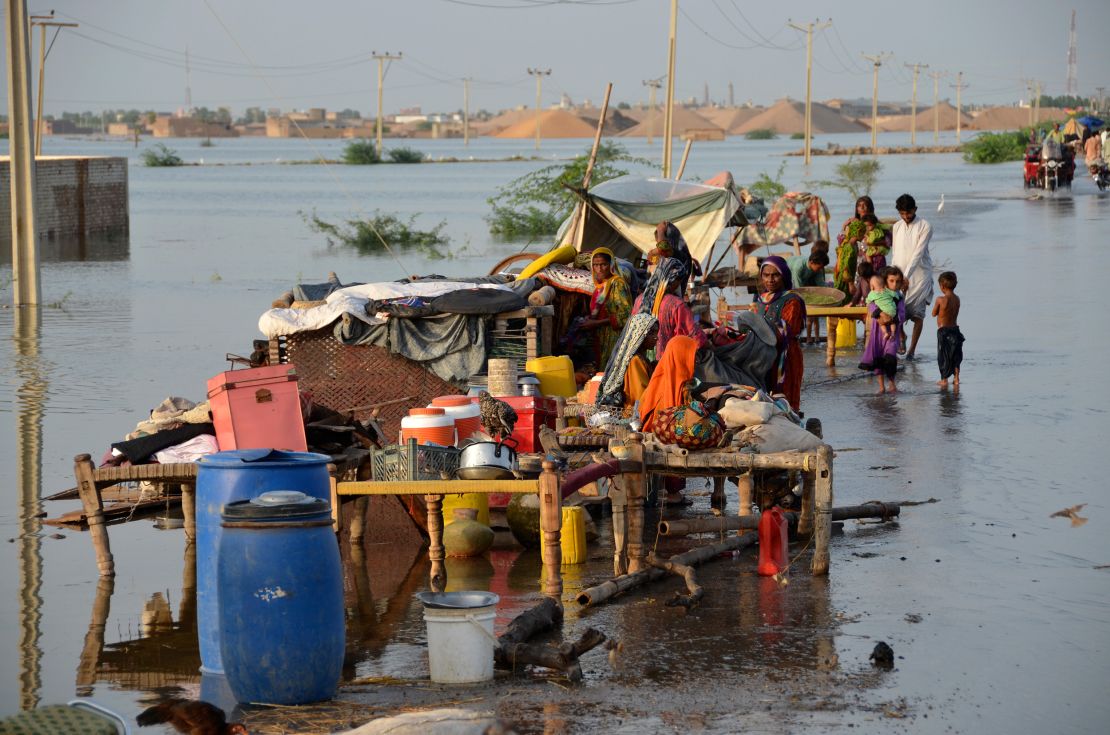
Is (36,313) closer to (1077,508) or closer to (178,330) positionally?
(178,330)

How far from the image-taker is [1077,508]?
29.6 feet

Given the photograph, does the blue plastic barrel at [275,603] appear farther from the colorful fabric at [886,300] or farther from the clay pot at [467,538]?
the colorful fabric at [886,300]

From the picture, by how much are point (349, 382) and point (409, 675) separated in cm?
532

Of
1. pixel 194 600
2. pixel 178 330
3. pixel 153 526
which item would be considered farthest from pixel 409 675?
pixel 178 330

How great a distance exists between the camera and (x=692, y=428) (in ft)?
24.9

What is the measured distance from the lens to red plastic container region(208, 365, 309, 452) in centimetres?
796

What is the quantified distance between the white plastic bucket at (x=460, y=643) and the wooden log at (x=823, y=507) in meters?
2.04

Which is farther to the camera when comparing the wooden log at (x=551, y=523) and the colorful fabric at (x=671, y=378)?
the colorful fabric at (x=671, y=378)

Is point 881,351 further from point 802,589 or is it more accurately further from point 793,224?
point 793,224

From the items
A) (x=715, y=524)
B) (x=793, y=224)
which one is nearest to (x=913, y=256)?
(x=793, y=224)

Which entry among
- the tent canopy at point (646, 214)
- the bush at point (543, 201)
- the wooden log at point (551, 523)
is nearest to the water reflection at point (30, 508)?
the wooden log at point (551, 523)

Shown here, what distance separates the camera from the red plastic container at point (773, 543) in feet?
24.8

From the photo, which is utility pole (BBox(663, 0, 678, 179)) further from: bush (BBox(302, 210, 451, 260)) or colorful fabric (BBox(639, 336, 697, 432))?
colorful fabric (BBox(639, 336, 697, 432))

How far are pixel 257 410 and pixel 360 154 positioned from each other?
10707 centimetres
